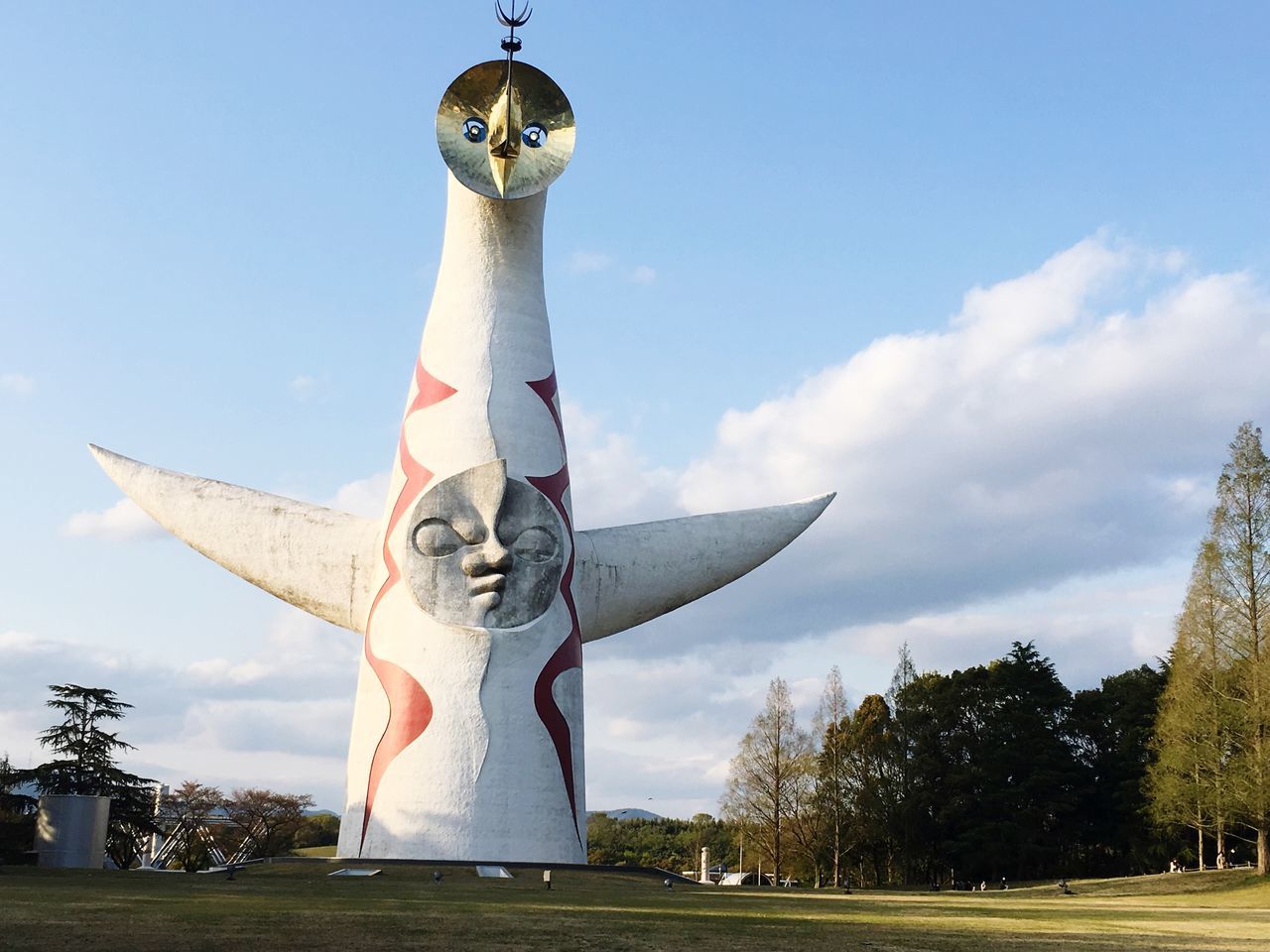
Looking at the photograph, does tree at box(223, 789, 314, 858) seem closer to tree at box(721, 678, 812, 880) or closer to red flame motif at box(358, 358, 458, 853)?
tree at box(721, 678, 812, 880)

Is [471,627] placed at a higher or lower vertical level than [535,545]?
lower

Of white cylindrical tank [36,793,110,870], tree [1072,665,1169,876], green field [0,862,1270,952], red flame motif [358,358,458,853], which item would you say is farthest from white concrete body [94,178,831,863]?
tree [1072,665,1169,876]

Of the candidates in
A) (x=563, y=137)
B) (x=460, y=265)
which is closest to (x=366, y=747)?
(x=460, y=265)

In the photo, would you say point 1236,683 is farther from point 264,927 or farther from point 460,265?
point 264,927

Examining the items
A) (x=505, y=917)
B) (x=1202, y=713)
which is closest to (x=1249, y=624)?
(x=1202, y=713)

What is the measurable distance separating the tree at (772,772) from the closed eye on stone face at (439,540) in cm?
2222

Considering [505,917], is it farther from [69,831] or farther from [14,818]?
[14,818]

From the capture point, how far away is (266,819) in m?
39.0

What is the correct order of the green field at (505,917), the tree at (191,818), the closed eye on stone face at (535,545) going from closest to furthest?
1. the green field at (505,917)
2. the closed eye on stone face at (535,545)
3. the tree at (191,818)

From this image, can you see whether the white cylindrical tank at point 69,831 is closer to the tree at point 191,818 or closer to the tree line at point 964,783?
the tree at point 191,818

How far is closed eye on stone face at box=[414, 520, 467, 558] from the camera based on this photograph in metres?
15.3

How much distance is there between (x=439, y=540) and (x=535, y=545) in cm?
119

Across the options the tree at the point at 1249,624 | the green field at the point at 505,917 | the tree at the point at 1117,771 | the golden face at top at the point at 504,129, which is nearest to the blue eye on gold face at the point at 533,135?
the golden face at top at the point at 504,129

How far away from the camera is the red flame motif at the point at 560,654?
15.1 meters
